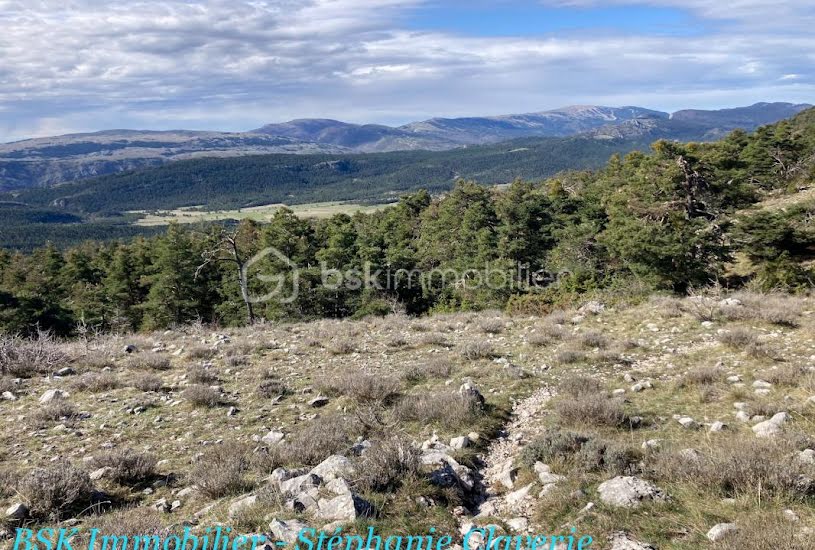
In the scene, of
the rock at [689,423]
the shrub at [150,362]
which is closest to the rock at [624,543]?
the rock at [689,423]

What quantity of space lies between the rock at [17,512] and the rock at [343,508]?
252 cm

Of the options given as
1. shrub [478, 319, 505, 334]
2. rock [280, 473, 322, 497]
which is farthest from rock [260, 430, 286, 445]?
shrub [478, 319, 505, 334]

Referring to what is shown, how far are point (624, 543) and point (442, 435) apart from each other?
2.61 meters

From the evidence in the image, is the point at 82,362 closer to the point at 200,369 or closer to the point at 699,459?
the point at 200,369

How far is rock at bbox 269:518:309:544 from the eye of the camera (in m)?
3.68

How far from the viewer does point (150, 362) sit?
9.65 metres

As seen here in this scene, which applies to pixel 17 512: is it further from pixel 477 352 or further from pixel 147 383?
pixel 477 352

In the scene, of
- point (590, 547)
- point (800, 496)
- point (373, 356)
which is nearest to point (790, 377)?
point (800, 496)

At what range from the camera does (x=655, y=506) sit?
4039 millimetres

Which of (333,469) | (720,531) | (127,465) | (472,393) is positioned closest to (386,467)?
(333,469)

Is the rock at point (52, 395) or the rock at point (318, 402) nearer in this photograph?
the rock at point (318, 402)

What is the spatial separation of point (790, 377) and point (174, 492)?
7630 mm

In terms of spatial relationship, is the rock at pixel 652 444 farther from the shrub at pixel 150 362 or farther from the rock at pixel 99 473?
the shrub at pixel 150 362

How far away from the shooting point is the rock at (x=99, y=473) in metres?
5.01
